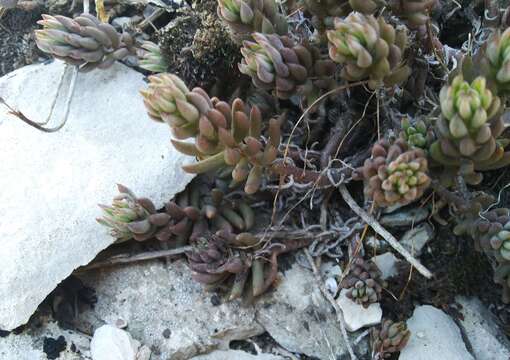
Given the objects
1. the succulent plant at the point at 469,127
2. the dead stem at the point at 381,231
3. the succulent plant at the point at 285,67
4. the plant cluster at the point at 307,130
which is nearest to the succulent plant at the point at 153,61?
the plant cluster at the point at 307,130

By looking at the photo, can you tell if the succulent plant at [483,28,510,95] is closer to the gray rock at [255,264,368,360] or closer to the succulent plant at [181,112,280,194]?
the succulent plant at [181,112,280,194]

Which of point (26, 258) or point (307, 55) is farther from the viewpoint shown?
point (26, 258)

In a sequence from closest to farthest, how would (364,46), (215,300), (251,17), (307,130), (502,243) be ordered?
(364,46), (502,243), (251,17), (215,300), (307,130)

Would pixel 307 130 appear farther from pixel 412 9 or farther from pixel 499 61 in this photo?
pixel 499 61

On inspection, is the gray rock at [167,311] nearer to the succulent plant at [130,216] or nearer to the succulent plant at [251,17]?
the succulent plant at [130,216]

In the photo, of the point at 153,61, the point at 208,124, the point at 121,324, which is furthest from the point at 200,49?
the point at 121,324

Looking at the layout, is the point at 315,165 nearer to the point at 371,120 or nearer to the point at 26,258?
the point at 371,120

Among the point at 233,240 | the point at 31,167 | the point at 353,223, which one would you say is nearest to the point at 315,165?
the point at 353,223
